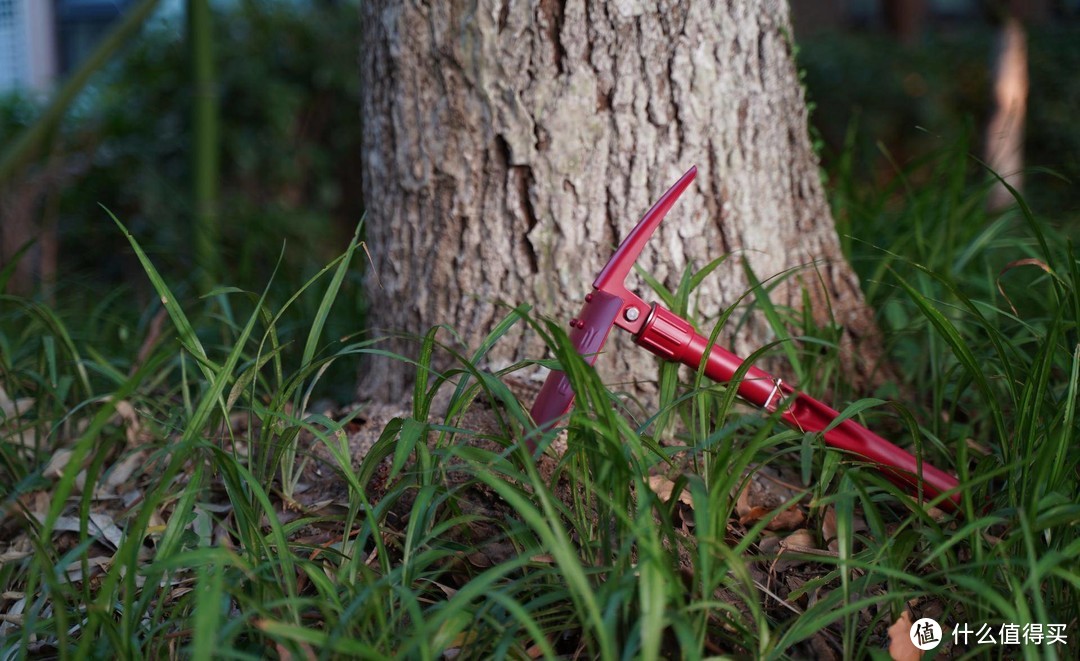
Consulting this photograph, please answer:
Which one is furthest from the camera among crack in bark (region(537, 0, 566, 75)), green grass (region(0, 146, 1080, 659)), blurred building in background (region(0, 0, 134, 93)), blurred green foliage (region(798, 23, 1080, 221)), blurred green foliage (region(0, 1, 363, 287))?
blurred building in background (region(0, 0, 134, 93))

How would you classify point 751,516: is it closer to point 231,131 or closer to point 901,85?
point 231,131

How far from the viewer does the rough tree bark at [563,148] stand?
158 centimetres

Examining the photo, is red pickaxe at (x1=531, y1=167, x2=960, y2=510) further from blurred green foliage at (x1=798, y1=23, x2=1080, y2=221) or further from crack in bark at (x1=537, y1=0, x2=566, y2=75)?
blurred green foliage at (x1=798, y1=23, x2=1080, y2=221)

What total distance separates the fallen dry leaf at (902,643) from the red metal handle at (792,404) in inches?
9.7

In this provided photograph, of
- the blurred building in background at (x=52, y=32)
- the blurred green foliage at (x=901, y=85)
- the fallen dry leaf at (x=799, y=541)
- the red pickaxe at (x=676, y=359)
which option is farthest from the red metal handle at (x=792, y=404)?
the blurred building in background at (x=52, y=32)

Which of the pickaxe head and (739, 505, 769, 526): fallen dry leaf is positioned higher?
the pickaxe head

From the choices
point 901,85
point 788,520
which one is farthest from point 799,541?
point 901,85

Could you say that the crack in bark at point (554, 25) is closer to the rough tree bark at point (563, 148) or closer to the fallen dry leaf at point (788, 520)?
the rough tree bark at point (563, 148)

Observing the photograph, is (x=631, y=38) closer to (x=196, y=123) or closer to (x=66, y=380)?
(x=66, y=380)

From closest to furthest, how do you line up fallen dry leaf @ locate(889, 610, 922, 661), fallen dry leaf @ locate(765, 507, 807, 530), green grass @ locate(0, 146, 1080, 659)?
1. green grass @ locate(0, 146, 1080, 659)
2. fallen dry leaf @ locate(889, 610, 922, 661)
3. fallen dry leaf @ locate(765, 507, 807, 530)

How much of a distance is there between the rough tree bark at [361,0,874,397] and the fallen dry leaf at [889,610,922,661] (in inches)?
26.1

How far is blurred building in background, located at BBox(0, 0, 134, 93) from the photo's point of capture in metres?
7.59

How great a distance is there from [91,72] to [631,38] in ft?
7.07

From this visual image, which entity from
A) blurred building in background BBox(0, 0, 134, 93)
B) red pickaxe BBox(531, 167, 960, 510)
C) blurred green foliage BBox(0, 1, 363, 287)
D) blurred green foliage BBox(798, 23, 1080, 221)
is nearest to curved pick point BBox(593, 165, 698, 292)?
red pickaxe BBox(531, 167, 960, 510)
